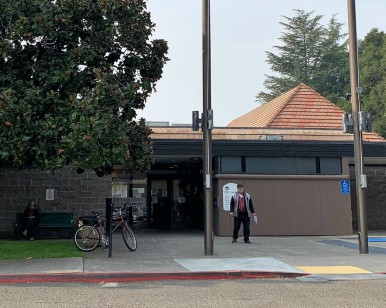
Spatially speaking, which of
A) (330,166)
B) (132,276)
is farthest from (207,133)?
(330,166)

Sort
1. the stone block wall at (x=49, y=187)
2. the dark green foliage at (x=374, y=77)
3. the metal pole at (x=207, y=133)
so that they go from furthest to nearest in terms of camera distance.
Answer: the dark green foliage at (x=374, y=77) → the stone block wall at (x=49, y=187) → the metal pole at (x=207, y=133)

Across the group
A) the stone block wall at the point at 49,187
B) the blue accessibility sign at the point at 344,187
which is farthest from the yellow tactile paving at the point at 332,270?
the stone block wall at the point at 49,187

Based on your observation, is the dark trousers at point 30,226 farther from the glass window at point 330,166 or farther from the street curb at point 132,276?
the glass window at point 330,166

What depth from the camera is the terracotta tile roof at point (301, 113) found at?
26.1m

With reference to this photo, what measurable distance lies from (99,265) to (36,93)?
4211 mm

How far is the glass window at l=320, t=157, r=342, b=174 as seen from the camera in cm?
1944

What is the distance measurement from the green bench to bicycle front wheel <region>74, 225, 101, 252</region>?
167 inches

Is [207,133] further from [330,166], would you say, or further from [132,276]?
[330,166]

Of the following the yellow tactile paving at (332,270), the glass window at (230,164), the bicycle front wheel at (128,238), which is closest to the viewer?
the yellow tactile paving at (332,270)

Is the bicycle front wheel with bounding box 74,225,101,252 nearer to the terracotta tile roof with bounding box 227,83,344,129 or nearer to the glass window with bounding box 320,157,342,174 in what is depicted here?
the glass window with bounding box 320,157,342,174

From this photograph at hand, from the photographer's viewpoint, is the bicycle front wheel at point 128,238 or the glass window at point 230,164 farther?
the glass window at point 230,164

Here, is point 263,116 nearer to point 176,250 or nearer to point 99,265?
point 176,250

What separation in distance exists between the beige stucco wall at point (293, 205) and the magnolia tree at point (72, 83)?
5931 mm

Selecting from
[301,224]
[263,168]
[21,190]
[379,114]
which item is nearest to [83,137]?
[21,190]
